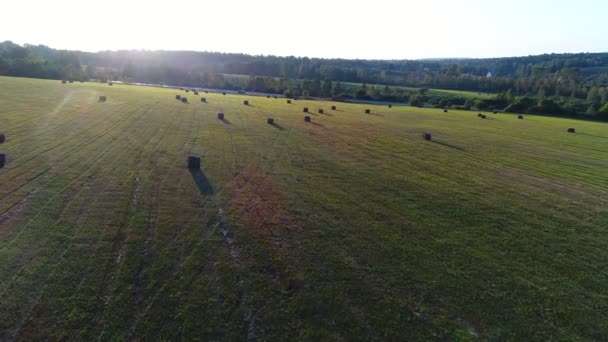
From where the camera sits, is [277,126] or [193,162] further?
[277,126]

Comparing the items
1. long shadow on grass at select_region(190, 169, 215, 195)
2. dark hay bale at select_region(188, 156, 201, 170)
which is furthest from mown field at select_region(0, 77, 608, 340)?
dark hay bale at select_region(188, 156, 201, 170)

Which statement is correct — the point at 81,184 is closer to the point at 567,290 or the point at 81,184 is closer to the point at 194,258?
the point at 194,258

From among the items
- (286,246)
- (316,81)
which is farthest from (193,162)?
(316,81)

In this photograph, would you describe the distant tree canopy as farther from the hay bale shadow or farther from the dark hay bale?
the dark hay bale

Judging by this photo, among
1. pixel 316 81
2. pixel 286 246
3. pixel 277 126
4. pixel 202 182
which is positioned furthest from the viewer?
pixel 316 81

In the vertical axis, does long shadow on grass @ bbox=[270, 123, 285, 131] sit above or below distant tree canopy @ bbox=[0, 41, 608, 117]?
below

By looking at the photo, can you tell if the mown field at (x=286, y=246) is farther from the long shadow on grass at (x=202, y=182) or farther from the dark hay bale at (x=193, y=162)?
the dark hay bale at (x=193, y=162)

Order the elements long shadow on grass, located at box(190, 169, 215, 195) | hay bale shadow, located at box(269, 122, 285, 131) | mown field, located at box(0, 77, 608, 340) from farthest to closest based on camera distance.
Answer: hay bale shadow, located at box(269, 122, 285, 131), long shadow on grass, located at box(190, 169, 215, 195), mown field, located at box(0, 77, 608, 340)

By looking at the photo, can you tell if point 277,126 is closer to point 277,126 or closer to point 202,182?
point 277,126
